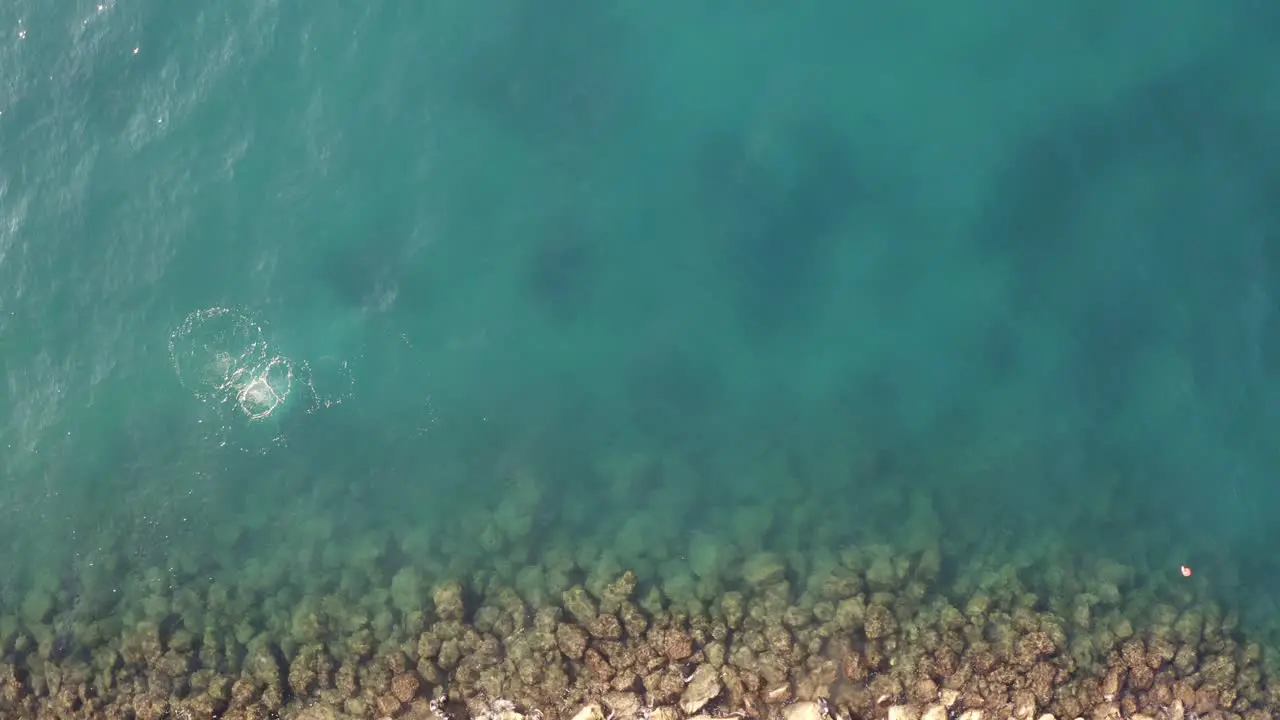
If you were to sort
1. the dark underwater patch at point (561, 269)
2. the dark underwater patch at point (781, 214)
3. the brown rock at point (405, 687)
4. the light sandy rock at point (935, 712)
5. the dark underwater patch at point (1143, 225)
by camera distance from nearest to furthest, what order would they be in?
1. the light sandy rock at point (935, 712)
2. the brown rock at point (405, 687)
3. the dark underwater patch at point (1143, 225)
4. the dark underwater patch at point (781, 214)
5. the dark underwater patch at point (561, 269)

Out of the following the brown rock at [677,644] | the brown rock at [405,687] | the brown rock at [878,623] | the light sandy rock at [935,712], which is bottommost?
the light sandy rock at [935,712]

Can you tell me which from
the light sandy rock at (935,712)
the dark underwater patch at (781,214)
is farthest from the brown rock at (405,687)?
the dark underwater patch at (781,214)

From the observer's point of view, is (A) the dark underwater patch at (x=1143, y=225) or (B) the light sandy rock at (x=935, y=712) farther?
(A) the dark underwater patch at (x=1143, y=225)

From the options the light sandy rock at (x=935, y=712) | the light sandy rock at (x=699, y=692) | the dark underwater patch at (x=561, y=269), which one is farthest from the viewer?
the dark underwater patch at (x=561, y=269)

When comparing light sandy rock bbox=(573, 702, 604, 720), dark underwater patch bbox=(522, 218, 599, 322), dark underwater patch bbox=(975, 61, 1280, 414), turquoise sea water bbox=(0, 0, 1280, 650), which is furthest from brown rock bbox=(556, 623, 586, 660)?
dark underwater patch bbox=(975, 61, 1280, 414)

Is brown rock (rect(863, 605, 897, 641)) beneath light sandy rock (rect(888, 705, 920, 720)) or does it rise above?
above

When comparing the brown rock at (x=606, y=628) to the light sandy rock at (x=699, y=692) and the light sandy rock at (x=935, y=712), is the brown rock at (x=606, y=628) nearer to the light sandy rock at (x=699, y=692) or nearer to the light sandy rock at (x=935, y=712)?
the light sandy rock at (x=699, y=692)

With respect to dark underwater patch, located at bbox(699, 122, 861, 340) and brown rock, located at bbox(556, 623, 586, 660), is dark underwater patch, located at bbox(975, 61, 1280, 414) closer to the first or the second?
dark underwater patch, located at bbox(699, 122, 861, 340)

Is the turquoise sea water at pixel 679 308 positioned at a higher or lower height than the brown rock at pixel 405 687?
higher
